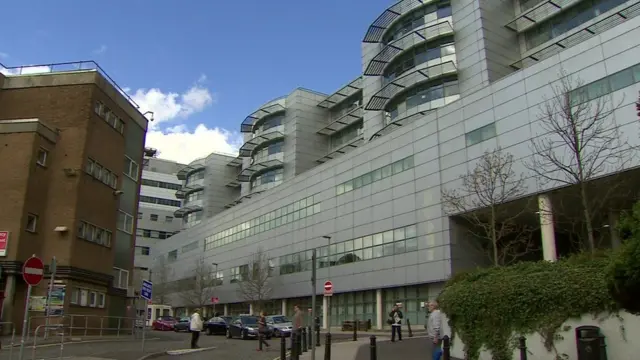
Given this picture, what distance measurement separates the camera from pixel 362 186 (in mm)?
51375

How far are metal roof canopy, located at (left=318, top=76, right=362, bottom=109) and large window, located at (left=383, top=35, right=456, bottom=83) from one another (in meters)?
14.4

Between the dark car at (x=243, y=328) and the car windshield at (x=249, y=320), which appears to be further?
the car windshield at (x=249, y=320)

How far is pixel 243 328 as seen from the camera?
109 feet

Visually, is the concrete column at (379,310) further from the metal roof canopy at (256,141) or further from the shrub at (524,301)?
the metal roof canopy at (256,141)

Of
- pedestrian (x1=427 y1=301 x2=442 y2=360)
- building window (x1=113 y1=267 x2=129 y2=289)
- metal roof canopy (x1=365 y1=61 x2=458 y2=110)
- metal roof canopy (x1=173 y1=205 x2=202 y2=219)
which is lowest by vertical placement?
pedestrian (x1=427 y1=301 x2=442 y2=360)

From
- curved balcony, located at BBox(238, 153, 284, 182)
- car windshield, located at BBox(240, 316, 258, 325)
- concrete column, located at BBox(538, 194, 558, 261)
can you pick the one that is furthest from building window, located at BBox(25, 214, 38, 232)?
curved balcony, located at BBox(238, 153, 284, 182)

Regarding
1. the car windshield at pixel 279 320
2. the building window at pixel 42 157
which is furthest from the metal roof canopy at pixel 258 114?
the building window at pixel 42 157

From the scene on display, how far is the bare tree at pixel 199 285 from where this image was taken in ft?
259

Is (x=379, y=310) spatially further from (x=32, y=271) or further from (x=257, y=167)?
(x=257, y=167)

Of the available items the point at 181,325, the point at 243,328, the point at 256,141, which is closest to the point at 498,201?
the point at 243,328

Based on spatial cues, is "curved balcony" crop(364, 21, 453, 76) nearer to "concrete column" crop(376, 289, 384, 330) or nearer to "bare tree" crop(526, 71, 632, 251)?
"bare tree" crop(526, 71, 632, 251)

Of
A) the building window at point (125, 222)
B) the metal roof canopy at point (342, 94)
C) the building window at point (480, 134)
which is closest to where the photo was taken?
the building window at point (125, 222)

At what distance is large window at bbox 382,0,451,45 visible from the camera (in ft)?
177

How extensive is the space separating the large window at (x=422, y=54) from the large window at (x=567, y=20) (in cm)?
703
